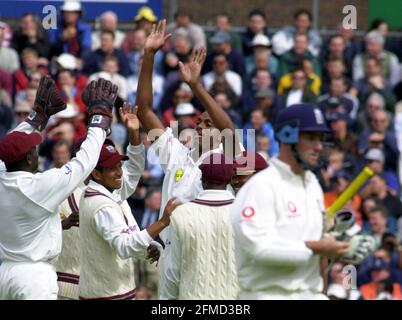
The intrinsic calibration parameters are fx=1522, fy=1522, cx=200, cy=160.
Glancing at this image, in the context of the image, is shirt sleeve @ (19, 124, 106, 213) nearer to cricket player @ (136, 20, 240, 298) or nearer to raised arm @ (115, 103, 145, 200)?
cricket player @ (136, 20, 240, 298)

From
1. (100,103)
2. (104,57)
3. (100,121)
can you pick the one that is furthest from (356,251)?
(104,57)

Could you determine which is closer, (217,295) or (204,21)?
(217,295)

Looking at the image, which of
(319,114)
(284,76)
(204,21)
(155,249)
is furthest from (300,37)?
(319,114)

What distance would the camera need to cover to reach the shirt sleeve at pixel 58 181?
10555 millimetres

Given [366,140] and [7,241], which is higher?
[366,140]

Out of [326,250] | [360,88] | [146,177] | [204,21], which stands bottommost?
[326,250]

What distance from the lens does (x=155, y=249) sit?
11195mm

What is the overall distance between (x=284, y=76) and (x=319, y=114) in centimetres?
988

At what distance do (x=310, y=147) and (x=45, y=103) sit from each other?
9.51 feet

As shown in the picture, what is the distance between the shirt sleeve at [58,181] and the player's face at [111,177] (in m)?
0.69

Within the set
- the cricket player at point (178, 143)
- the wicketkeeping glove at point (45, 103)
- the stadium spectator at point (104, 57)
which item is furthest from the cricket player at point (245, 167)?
the stadium spectator at point (104, 57)

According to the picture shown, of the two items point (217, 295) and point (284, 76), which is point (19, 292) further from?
point (284, 76)

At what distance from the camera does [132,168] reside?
40.0ft
